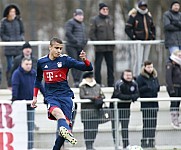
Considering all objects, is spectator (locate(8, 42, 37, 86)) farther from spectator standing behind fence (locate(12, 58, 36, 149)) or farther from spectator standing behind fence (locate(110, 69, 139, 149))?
spectator standing behind fence (locate(110, 69, 139, 149))

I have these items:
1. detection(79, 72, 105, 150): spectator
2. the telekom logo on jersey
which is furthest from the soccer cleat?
detection(79, 72, 105, 150): spectator

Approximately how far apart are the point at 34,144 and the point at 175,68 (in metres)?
3.69

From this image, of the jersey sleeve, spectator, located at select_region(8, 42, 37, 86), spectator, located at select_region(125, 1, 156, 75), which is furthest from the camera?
spectator, located at select_region(125, 1, 156, 75)

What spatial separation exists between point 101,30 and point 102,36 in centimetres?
22

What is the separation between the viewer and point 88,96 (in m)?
22.6

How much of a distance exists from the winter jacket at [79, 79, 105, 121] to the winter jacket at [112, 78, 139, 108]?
353mm

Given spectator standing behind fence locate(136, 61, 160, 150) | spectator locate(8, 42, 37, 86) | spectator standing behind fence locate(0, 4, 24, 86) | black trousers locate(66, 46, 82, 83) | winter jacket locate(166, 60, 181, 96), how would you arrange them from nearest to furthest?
1. spectator standing behind fence locate(136, 61, 160, 150)
2. spectator locate(8, 42, 37, 86)
3. winter jacket locate(166, 60, 181, 96)
4. spectator standing behind fence locate(0, 4, 24, 86)
5. black trousers locate(66, 46, 82, 83)

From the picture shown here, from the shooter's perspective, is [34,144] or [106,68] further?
[106,68]

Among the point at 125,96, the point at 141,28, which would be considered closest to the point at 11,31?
the point at 141,28

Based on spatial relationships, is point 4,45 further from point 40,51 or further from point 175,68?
point 175,68

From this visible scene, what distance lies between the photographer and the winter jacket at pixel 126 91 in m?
22.5

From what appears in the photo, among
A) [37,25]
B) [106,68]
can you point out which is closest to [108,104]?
[106,68]

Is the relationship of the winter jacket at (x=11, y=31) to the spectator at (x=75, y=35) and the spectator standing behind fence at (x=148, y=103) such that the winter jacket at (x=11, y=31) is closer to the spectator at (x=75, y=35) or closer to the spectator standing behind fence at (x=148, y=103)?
the spectator at (x=75, y=35)

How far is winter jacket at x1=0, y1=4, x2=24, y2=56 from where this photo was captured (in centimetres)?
2423
